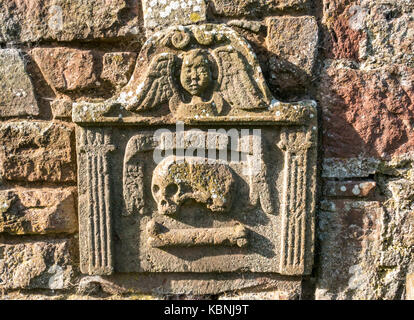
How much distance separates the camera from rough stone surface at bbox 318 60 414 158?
1758 mm

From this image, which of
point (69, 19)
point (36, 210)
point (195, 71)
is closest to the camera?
point (195, 71)

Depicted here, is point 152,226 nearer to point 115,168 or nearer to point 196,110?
point 115,168

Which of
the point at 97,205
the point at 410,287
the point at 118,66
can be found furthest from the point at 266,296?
the point at 118,66

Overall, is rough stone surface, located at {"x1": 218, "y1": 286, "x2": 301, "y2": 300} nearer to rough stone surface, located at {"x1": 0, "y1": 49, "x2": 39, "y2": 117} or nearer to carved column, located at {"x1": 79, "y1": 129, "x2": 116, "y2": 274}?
carved column, located at {"x1": 79, "y1": 129, "x2": 116, "y2": 274}

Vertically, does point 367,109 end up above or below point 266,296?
above

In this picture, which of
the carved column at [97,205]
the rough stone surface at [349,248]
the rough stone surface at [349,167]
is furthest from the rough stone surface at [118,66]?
the rough stone surface at [349,248]

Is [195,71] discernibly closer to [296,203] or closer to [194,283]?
[296,203]

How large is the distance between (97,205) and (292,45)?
125 cm

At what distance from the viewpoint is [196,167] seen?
5.74 ft

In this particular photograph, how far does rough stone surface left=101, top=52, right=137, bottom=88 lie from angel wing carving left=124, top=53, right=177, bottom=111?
152mm

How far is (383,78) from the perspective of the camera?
5.76 feet

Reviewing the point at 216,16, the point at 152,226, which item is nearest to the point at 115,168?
the point at 152,226

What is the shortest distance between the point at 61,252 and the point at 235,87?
4.15ft

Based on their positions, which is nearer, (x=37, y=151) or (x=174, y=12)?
(x=174, y=12)
